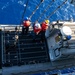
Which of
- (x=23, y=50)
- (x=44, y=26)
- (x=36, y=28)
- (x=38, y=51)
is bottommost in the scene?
(x=38, y=51)

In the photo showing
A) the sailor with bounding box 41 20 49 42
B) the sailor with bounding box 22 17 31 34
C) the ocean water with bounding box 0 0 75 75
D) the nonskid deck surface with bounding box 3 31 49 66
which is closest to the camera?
the sailor with bounding box 22 17 31 34

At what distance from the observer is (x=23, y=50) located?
1919 cm

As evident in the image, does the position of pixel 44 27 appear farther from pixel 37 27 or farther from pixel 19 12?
pixel 19 12

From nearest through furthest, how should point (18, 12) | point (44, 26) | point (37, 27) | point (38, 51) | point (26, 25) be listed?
point (26, 25)
point (37, 27)
point (44, 26)
point (38, 51)
point (18, 12)

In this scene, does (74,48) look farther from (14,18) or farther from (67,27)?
(14,18)

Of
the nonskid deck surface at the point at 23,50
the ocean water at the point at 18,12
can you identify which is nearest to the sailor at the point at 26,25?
the nonskid deck surface at the point at 23,50

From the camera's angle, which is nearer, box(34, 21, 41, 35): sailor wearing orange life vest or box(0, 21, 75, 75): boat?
A: box(0, 21, 75, 75): boat

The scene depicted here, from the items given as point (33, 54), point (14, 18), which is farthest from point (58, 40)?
point (14, 18)

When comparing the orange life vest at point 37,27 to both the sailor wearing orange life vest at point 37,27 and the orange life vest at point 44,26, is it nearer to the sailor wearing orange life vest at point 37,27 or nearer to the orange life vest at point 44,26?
the sailor wearing orange life vest at point 37,27

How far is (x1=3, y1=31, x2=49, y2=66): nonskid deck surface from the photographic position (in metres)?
18.6

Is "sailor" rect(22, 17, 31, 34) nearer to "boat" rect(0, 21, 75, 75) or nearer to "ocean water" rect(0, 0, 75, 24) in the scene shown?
"boat" rect(0, 21, 75, 75)

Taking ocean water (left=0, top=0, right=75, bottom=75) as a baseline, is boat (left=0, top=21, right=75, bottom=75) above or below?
below

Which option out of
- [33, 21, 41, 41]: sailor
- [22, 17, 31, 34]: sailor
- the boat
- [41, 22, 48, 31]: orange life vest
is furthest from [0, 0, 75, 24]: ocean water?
[41, 22, 48, 31]: orange life vest

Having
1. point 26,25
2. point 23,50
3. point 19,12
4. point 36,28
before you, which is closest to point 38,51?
point 23,50
